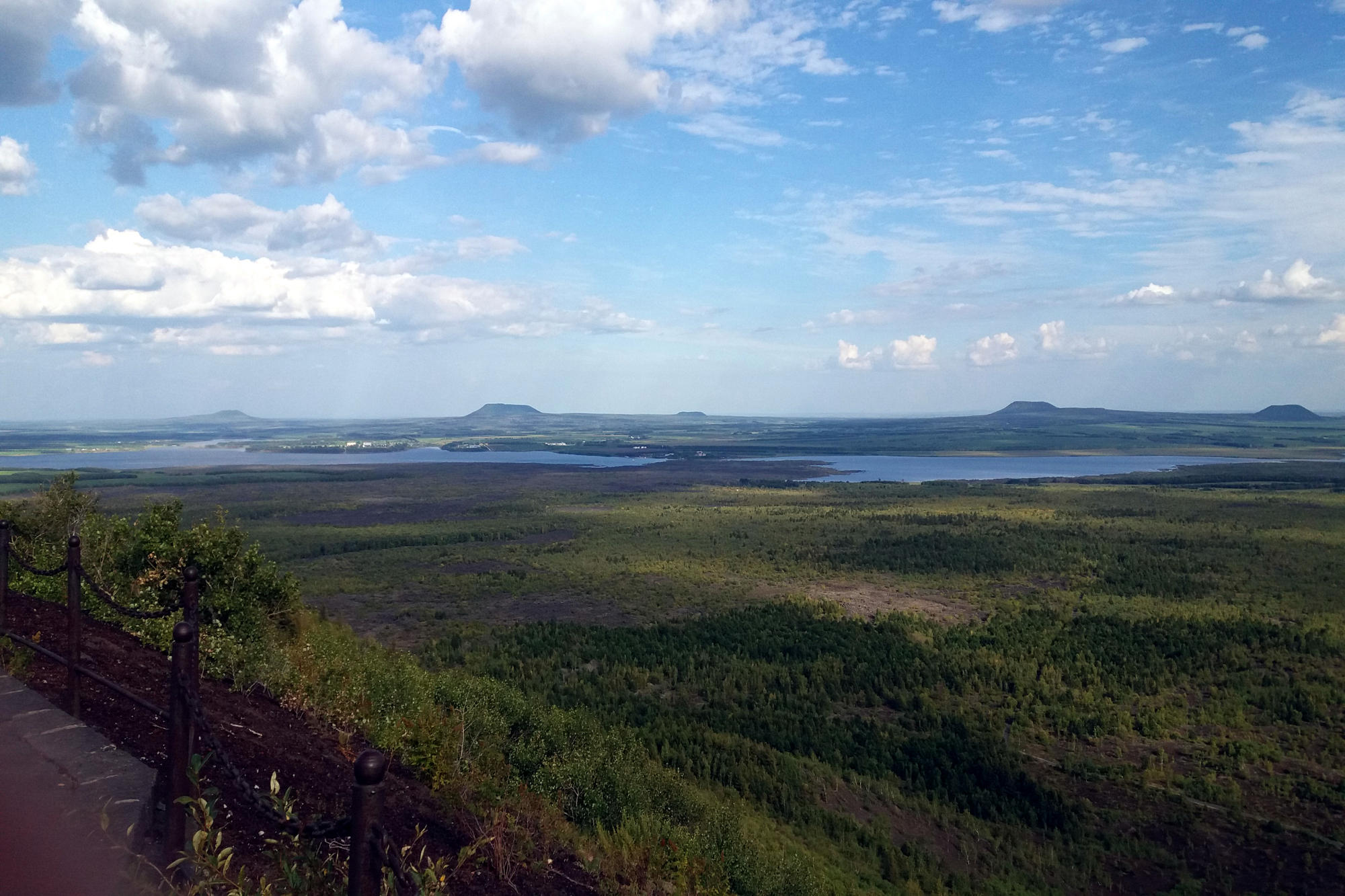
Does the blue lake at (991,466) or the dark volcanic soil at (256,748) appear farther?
the blue lake at (991,466)

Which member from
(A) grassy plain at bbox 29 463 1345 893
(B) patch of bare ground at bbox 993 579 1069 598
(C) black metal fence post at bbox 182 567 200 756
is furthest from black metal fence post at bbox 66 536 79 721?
(B) patch of bare ground at bbox 993 579 1069 598

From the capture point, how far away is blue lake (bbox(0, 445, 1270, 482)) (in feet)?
401

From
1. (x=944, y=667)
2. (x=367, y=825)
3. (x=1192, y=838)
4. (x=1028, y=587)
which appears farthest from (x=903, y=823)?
(x=1028, y=587)

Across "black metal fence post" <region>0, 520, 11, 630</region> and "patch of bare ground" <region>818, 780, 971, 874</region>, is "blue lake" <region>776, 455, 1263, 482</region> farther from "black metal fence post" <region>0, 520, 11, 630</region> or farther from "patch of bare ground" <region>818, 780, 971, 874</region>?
"black metal fence post" <region>0, 520, 11, 630</region>

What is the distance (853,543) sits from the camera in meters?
54.8

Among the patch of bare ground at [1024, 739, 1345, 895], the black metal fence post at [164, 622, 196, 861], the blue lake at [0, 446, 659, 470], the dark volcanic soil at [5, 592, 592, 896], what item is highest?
the black metal fence post at [164, 622, 196, 861]

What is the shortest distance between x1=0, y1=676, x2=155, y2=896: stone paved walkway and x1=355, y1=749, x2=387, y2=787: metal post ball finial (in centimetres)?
214

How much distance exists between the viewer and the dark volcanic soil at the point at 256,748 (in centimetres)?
586

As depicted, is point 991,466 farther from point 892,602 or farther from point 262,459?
point 262,459

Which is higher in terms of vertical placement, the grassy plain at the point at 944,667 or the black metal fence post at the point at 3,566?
the black metal fence post at the point at 3,566

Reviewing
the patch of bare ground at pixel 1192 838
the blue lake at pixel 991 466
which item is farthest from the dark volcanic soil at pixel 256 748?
the blue lake at pixel 991 466

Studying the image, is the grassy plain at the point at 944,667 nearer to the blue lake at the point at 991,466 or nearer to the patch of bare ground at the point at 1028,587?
the patch of bare ground at the point at 1028,587

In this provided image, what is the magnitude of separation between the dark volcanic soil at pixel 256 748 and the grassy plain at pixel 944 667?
3869 millimetres

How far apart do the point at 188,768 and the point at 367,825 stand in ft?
6.73
